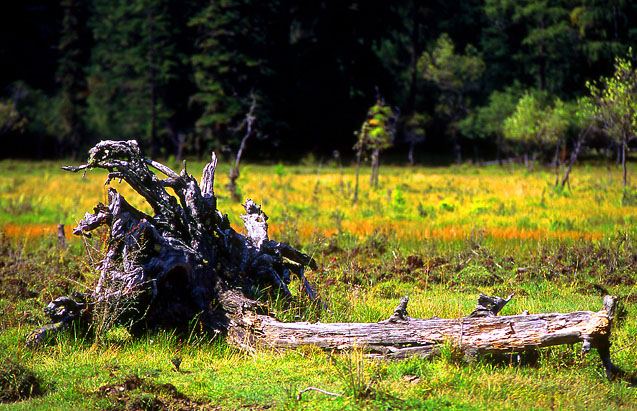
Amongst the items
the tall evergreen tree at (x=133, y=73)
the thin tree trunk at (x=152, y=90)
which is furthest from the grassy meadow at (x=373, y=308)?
the tall evergreen tree at (x=133, y=73)

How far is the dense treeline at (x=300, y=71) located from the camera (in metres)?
50.5

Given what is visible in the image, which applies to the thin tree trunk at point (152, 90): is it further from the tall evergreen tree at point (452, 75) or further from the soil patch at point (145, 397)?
the soil patch at point (145, 397)

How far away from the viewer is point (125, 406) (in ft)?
18.2

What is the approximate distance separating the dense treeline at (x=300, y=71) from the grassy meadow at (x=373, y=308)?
31.0 m

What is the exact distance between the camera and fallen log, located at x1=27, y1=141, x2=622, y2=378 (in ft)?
20.4

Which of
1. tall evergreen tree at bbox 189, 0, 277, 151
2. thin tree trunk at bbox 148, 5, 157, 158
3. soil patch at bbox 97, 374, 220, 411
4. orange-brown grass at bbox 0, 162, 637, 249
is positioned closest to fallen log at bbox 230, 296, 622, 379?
soil patch at bbox 97, 374, 220, 411

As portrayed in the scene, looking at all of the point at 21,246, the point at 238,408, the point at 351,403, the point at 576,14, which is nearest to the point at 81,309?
the point at 238,408

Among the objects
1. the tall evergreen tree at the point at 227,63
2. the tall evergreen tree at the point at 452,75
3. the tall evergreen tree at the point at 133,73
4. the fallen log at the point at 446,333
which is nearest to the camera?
the fallen log at the point at 446,333

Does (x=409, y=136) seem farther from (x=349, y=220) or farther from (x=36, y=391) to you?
(x=36, y=391)

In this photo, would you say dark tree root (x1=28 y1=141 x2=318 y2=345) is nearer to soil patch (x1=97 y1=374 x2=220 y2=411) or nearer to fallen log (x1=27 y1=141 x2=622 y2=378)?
fallen log (x1=27 y1=141 x2=622 y2=378)

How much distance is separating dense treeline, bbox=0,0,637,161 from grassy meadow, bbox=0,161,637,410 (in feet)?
102

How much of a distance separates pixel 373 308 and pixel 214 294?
7.07 feet

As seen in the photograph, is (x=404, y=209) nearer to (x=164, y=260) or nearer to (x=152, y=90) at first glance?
(x=164, y=260)

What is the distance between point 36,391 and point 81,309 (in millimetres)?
1501
